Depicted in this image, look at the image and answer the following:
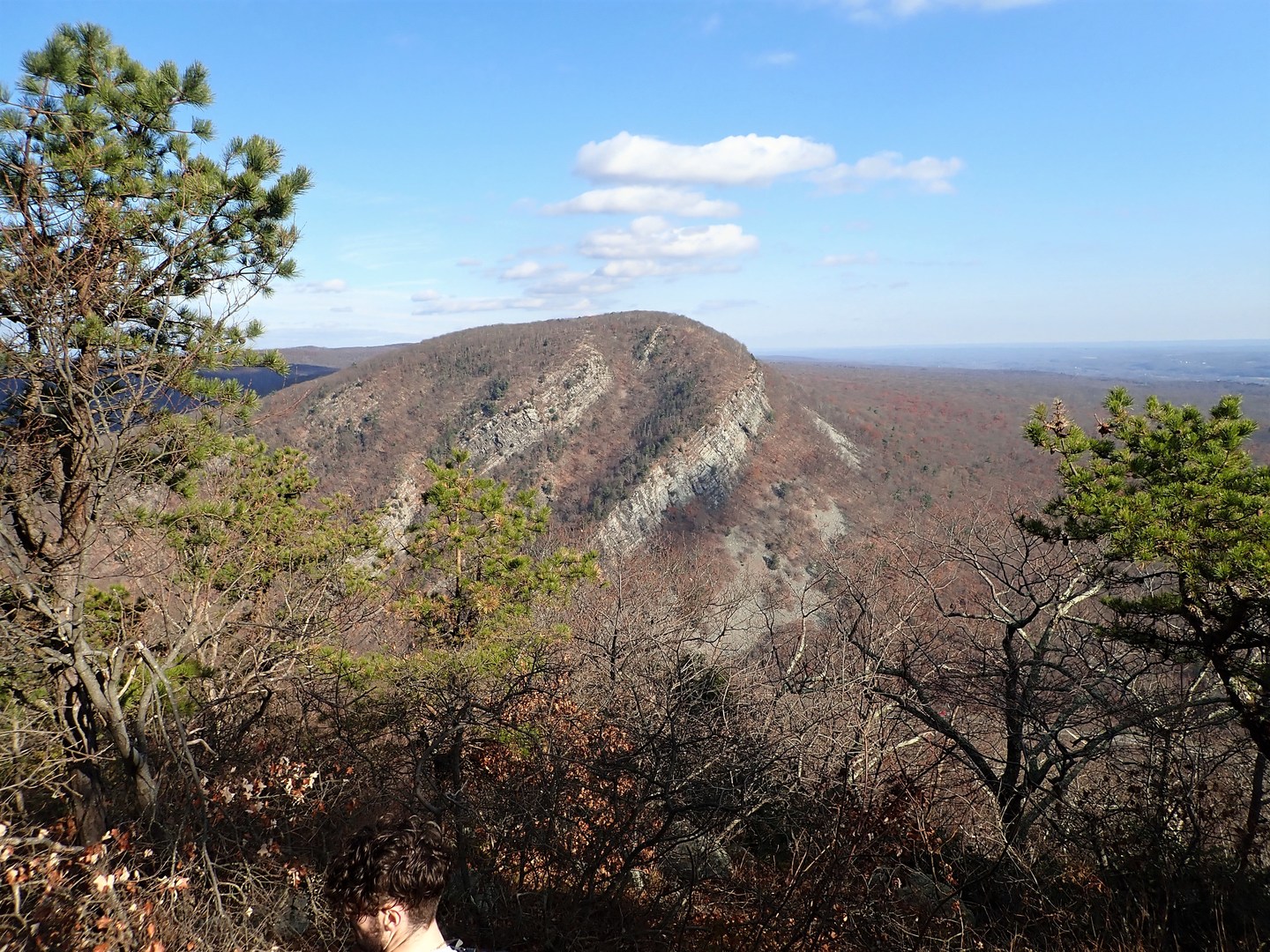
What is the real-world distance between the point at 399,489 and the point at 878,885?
252ft

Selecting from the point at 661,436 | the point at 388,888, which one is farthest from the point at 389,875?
the point at 661,436

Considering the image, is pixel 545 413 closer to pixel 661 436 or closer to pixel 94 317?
pixel 661 436

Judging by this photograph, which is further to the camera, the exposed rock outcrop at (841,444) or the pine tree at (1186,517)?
the exposed rock outcrop at (841,444)

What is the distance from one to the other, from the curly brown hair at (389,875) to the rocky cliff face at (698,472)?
67273 millimetres

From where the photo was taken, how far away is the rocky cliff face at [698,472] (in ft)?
257

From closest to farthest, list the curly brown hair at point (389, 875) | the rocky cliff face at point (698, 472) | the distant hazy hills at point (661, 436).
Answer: the curly brown hair at point (389, 875) → the rocky cliff face at point (698, 472) → the distant hazy hills at point (661, 436)

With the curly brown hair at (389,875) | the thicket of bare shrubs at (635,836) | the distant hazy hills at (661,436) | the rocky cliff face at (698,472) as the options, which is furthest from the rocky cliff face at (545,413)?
the curly brown hair at (389,875)

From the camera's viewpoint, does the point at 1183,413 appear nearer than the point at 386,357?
Yes

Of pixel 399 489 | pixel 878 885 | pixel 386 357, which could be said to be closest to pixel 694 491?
pixel 399 489

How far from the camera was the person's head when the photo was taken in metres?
2.31

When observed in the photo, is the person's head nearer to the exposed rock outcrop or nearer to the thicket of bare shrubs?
the thicket of bare shrubs

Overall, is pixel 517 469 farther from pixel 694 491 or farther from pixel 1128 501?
pixel 1128 501

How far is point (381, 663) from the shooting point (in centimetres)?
1111

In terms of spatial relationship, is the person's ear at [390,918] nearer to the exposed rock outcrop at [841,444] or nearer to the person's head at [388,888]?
the person's head at [388,888]
